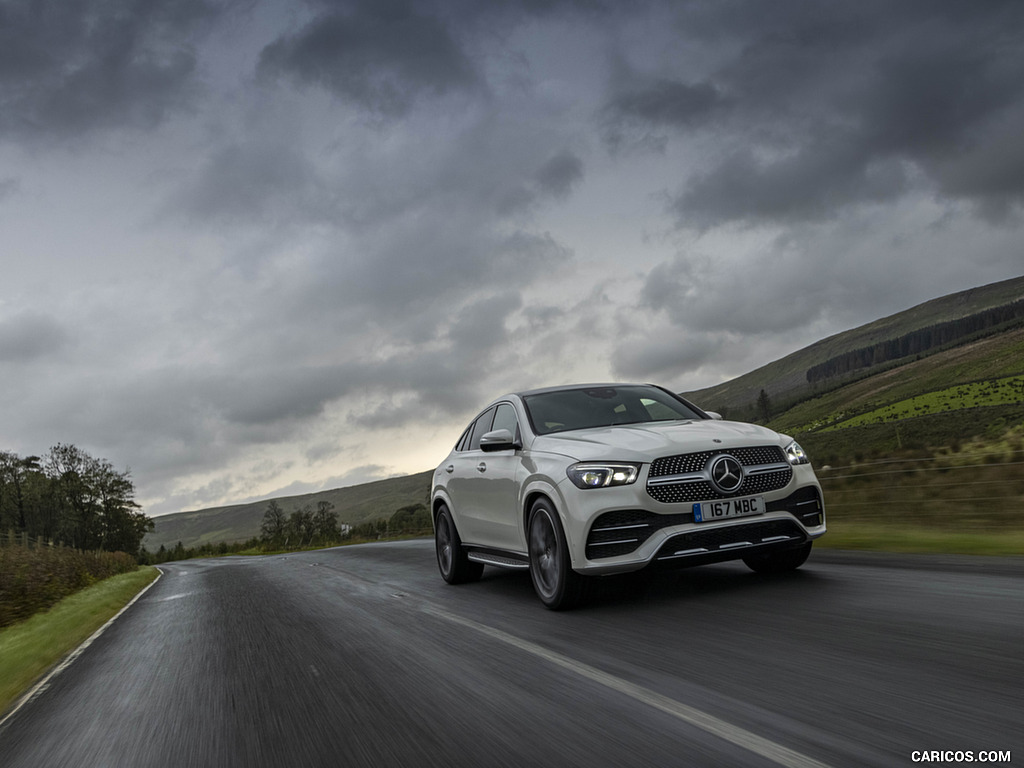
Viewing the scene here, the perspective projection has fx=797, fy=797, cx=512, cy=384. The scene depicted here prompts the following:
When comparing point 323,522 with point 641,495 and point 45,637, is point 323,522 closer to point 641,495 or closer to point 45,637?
point 45,637

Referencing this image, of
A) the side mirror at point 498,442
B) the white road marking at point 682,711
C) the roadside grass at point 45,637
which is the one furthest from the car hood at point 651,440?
the roadside grass at point 45,637

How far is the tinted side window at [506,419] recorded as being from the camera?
7.53 metres

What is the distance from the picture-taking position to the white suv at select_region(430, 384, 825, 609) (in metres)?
5.58

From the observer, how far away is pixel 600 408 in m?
7.41

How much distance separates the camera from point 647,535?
18.3 ft

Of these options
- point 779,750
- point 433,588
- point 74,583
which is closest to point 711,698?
point 779,750

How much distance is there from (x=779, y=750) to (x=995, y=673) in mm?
1370

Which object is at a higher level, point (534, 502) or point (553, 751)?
point (534, 502)

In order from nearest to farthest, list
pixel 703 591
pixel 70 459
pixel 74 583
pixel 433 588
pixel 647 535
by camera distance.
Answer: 1. pixel 647 535
2. pixel 703 591
3. pixel 433 588
4. pixel 74 583
5. pixel 70 459

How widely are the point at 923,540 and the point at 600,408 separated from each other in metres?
4.57

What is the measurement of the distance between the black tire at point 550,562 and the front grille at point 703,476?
85 cm

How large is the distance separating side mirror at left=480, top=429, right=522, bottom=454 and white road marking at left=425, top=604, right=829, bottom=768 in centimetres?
195

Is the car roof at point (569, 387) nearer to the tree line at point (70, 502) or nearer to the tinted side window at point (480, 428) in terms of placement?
the tinted side window at point (480, 428)

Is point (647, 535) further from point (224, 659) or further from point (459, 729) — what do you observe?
point (224, 659)
